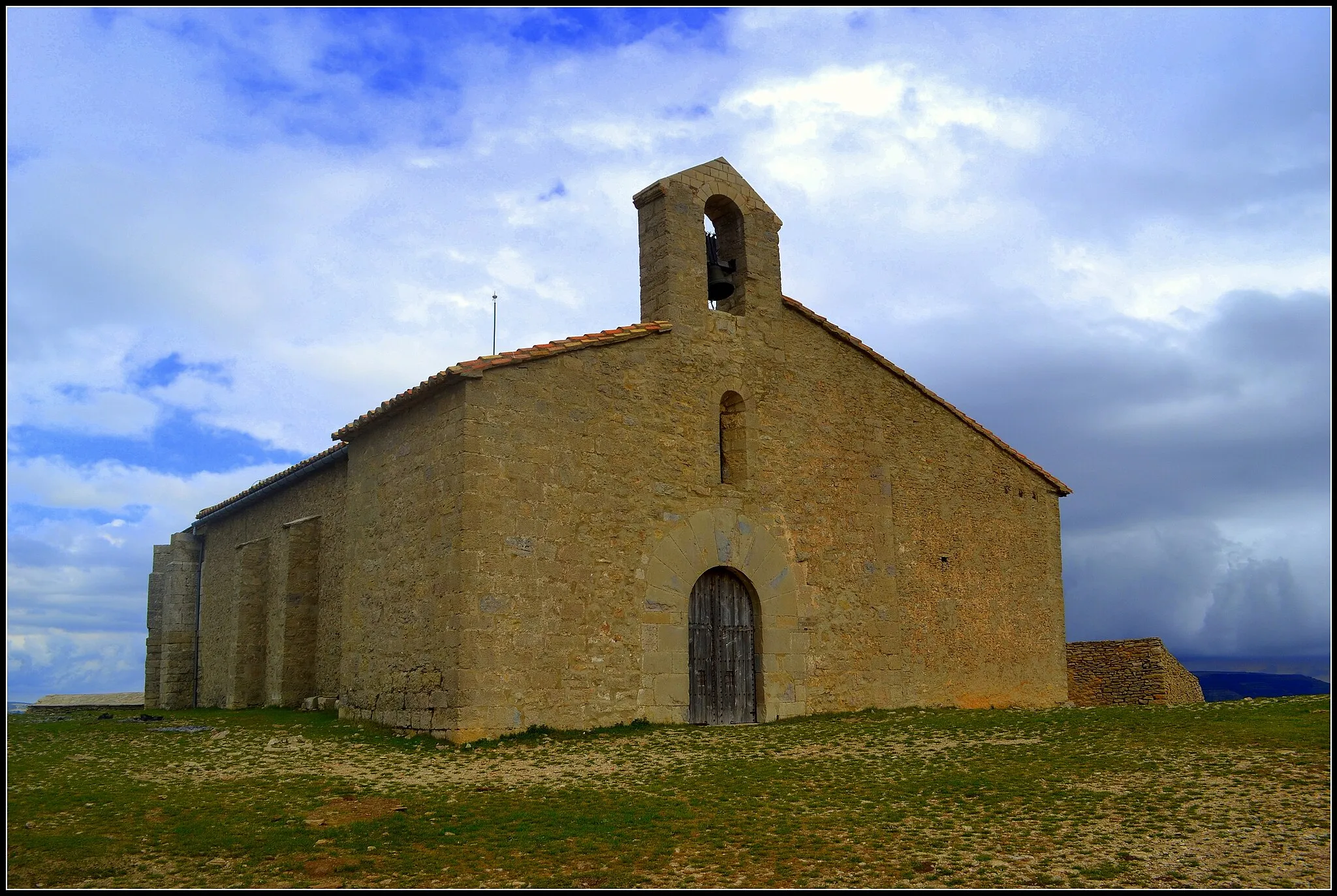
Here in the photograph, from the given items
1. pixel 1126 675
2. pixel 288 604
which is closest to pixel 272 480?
pixel 288 604

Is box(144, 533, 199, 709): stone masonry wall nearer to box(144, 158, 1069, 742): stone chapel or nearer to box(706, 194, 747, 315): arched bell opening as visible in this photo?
box(144, 158, 1069, 742): stone chapel

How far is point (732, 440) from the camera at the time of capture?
618 inches

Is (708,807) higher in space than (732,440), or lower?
lower

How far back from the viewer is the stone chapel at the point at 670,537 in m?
12.8

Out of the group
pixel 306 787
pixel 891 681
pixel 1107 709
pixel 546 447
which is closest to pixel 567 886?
pixel 306 787

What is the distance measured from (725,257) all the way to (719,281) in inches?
23.7

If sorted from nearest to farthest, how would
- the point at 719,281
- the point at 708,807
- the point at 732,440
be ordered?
1. the point at 708,807
2. the point at 732,440
3. the point at 719,281

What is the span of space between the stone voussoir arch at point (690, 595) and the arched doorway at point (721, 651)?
146 millimetres

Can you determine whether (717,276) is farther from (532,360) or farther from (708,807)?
(708,807)

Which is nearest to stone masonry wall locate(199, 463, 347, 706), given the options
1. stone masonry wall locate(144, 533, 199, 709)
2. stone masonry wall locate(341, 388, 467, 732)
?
stone masonry wall locate(341, 388, 467, 732)

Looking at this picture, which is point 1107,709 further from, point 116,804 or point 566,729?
point 116,804

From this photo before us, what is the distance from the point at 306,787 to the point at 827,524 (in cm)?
908

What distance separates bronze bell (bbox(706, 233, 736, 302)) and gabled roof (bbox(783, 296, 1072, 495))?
0.97 metres

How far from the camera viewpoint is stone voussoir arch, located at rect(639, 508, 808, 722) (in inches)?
545
